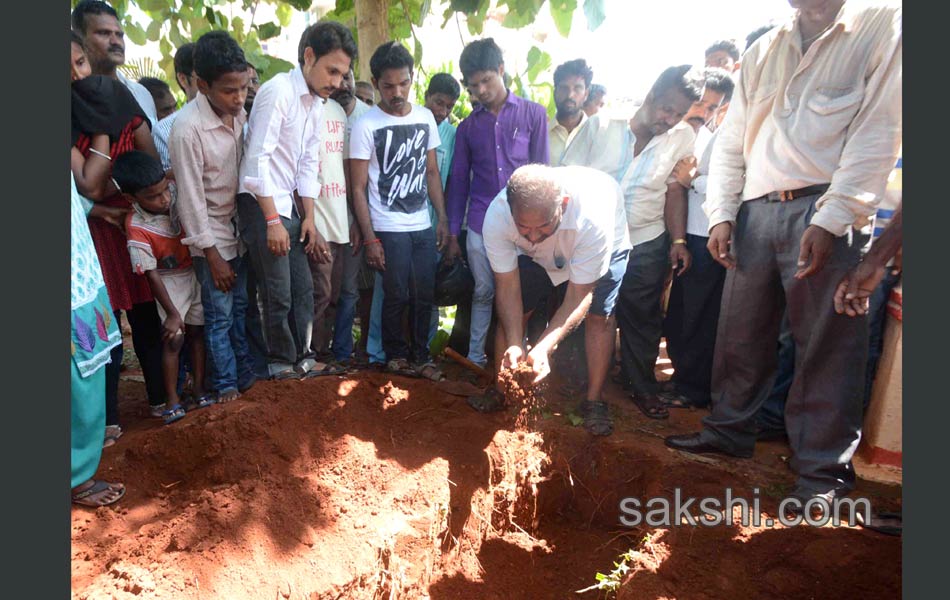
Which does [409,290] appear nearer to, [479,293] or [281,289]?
[479,293]

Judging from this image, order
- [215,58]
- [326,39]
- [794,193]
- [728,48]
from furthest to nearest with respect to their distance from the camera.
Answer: [728,48], [326,39], [215,58], [794,193]

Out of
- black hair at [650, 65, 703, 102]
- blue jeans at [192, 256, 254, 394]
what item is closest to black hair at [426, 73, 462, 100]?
black hair at [650, 65, 703, 102]

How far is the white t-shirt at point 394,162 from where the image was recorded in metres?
3.11

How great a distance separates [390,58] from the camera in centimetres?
307

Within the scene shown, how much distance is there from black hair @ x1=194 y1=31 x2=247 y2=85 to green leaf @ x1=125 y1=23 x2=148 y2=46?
7.73ft

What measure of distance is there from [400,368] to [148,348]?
1.32 meters

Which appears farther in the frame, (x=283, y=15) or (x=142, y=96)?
(x=283, y=15)

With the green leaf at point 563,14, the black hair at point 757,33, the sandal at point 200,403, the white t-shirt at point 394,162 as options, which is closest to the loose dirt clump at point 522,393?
the white t-shirt at point 394,162

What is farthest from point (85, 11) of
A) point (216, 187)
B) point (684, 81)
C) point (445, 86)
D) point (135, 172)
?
point (684, 81)

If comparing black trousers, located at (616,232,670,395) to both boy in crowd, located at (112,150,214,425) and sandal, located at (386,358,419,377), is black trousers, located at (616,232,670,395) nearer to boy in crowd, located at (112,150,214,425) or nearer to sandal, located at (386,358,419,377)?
sandal, located at (386,358,419,377)

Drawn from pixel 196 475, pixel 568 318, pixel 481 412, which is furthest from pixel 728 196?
pixel 196 475

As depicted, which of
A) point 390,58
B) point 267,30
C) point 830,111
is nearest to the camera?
point 830,111

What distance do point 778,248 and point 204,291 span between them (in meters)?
2.66

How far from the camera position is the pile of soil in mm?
2062
